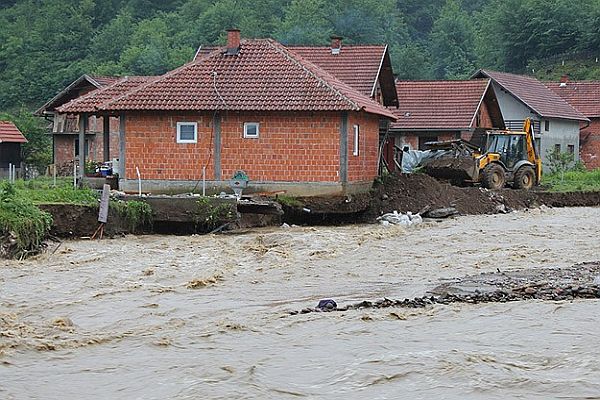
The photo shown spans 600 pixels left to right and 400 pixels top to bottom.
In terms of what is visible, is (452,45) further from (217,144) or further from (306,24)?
(217,144)

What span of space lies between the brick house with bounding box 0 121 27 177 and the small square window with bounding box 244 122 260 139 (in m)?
23.3

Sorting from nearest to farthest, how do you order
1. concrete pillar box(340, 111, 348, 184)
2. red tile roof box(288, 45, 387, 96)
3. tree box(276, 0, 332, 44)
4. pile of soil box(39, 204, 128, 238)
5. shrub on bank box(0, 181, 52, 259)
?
shrub on bank box(0, 181, 52, 259) < pile of soil box(39, 204, 128, 238) < concrete pillar box(340, 111, 348, 184) < red tile roof box(288, 45, 387, 96) < tree box(276, 0, 332, 44)

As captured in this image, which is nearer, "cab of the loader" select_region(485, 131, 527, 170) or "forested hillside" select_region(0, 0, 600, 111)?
"cab of the loader" select_region(485, 131, 527, 170)

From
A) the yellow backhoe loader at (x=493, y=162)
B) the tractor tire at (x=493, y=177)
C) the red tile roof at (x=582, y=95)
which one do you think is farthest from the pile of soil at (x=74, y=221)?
the red tile roof at (x=582, y=95)

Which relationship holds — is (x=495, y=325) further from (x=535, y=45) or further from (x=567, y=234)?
(x=535, y=45)

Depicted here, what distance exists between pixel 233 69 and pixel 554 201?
473 inches

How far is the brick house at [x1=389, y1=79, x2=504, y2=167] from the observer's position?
4516cm

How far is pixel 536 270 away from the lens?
19734 millimetres

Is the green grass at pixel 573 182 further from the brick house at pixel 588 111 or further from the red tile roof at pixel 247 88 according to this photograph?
the brick house at pixel 588 111

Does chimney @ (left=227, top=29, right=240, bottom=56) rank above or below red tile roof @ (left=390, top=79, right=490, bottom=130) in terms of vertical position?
above

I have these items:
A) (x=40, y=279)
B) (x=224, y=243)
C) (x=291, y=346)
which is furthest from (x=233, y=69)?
(x=291, y=346)

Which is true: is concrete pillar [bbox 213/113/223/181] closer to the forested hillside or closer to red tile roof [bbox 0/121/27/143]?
red tile roof [bbox 0/121/27/143]

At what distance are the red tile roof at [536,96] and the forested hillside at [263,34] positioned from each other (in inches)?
1033

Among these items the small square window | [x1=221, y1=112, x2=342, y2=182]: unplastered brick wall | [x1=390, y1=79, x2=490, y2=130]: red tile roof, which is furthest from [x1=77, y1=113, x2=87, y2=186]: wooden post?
[x1=390, y1=79, x2=490, y2=130]: red tile roof
